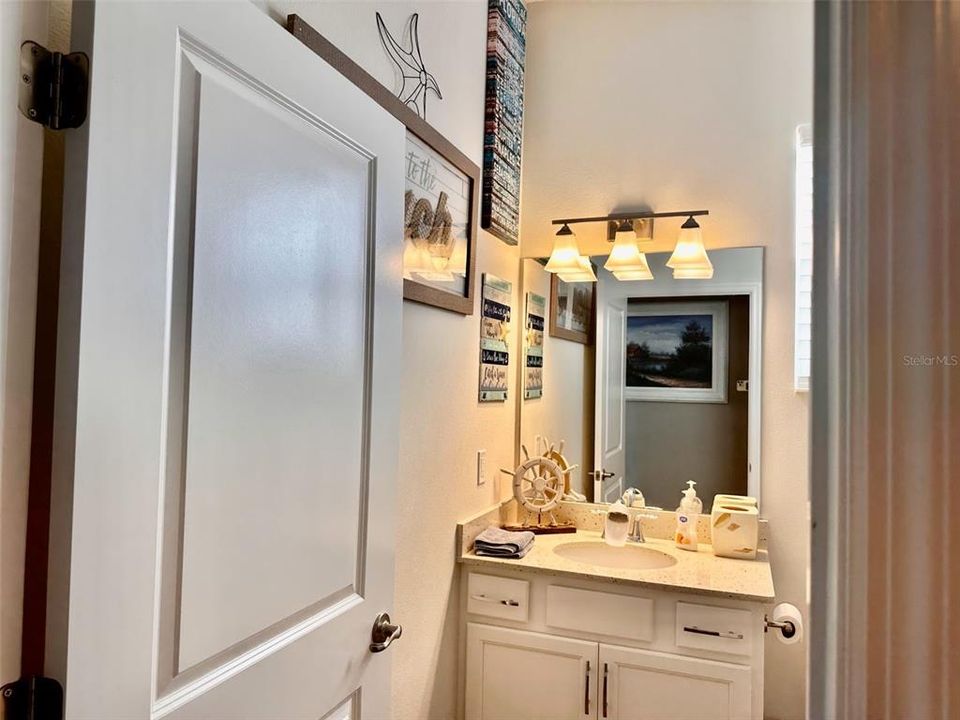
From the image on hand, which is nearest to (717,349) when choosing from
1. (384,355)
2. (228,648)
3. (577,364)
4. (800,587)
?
(577,364)

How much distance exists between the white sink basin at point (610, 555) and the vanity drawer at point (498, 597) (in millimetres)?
262

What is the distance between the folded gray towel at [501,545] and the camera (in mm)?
1986

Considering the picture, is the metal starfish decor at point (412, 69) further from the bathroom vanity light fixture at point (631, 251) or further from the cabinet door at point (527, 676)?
Result: the cabinet door at point (527, 676)

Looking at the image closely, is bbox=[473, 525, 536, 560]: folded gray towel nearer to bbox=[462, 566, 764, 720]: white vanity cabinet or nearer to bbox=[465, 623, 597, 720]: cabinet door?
bbox=[462, 566, 764, 720]: white vanity cabinet

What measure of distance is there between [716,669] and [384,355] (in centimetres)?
131

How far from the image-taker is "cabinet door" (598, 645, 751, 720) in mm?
1731

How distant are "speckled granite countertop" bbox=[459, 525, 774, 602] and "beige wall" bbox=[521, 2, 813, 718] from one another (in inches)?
12.4

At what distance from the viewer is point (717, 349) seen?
2.28 meters

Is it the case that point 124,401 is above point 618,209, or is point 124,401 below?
below

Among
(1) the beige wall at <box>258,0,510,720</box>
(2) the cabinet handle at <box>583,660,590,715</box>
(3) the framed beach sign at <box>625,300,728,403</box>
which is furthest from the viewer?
(3) the framed beach sign at <box>625,300,728,403</box>

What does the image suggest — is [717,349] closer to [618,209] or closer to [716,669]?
[618,209]

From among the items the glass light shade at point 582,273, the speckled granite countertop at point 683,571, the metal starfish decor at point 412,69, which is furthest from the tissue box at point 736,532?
the metal starfish decor at point 412,69

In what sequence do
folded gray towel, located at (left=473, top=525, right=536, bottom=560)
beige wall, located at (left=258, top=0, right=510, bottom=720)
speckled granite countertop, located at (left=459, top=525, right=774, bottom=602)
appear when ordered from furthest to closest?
folded gray towel, located at (left=473, top=525, right=536, bottom=560), speckled granite countertop, located at (left=459, top=525, right=774, bottom=602), beige wall, located at (left=258, top=0, right=510, bottom=720)

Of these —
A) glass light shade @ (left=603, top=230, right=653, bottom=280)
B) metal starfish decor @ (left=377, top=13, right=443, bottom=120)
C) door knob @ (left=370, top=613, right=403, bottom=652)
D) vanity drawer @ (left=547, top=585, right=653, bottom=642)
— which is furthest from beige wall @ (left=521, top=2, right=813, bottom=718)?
door knob @ (left=370, top=613, right=403, bottom=652)
